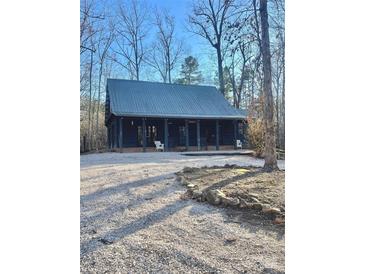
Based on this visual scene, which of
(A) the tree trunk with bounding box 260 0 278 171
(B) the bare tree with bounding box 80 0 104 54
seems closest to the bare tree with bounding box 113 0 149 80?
(B) the bare tree with bounding box 80 0 104 54

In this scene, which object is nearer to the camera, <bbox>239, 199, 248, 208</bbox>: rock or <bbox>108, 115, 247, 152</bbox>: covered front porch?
<bbox>239, 199, 248, 208</bbox>: rock

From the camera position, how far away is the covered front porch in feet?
22.7

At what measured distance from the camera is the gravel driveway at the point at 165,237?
3.69 ft

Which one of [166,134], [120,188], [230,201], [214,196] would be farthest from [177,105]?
[230,201]

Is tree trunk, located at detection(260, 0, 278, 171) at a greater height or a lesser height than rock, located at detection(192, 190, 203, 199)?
greater

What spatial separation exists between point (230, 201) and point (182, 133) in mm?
5894

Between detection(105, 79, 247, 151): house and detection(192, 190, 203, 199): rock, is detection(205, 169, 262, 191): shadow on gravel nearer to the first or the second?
detection(192, 190, 203, 199): rock

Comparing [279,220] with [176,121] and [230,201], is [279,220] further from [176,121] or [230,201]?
[176,121]

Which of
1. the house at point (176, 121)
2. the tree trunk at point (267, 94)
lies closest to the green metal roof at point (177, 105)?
the house at point (176, 121)

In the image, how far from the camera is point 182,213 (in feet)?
5.35

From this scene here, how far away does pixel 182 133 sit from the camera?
7586 millimetres

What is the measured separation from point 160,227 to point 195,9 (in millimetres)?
1241
